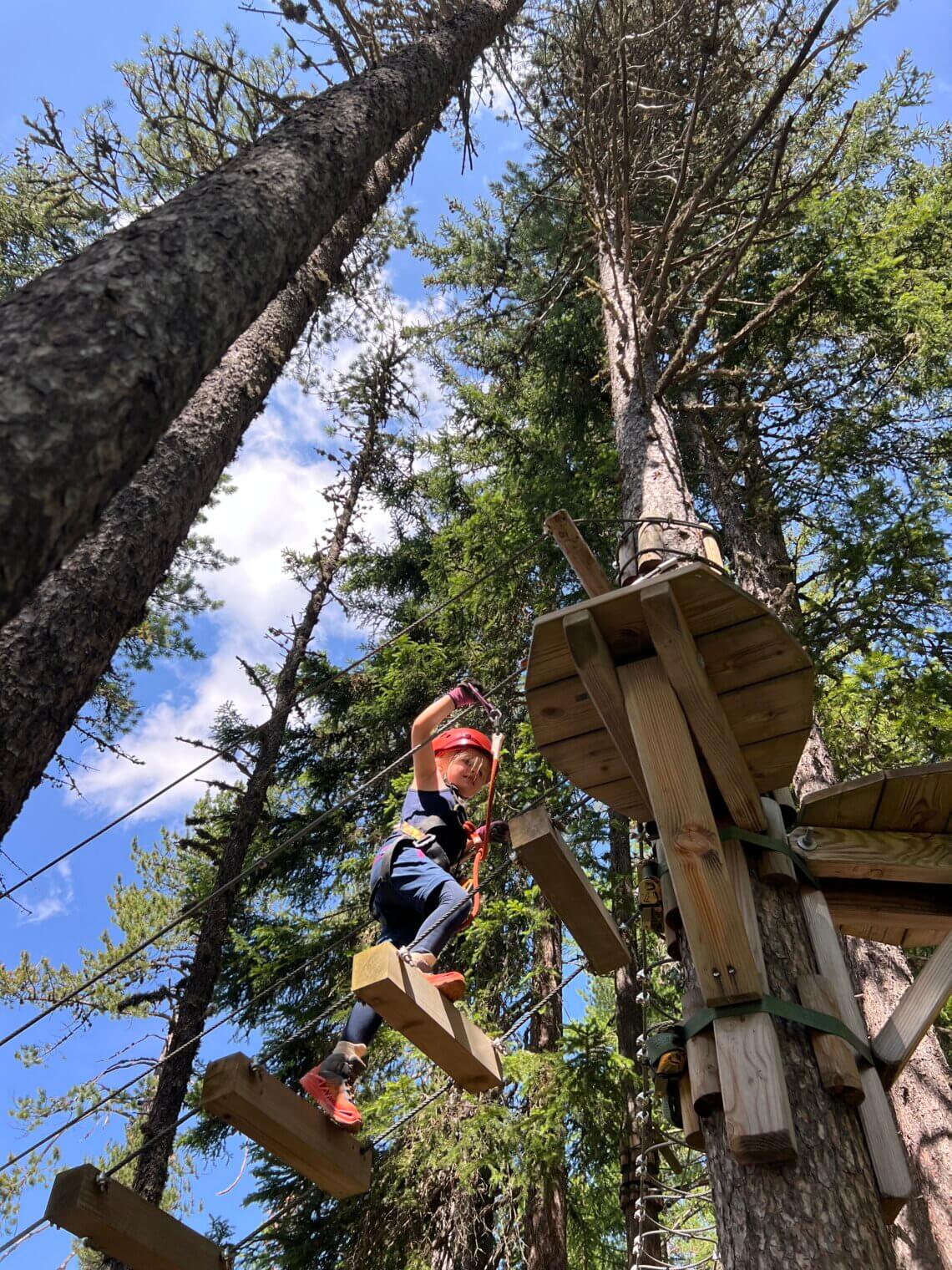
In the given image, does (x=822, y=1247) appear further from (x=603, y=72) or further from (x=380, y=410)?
(x=380, y=410)

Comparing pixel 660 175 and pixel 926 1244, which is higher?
pixel 660 175

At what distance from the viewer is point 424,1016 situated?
3.24 meters

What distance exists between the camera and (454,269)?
1239cm

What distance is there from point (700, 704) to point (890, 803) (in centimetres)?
85

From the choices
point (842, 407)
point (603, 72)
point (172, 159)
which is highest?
point (172, 159)

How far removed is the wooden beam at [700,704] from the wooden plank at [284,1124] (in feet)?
5.86

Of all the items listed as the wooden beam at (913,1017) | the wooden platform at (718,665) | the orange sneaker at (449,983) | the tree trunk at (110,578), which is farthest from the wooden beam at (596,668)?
the tree trunk at (110,578)

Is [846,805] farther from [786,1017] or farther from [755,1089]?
[755,1089]

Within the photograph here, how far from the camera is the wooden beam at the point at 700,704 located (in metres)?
2.74

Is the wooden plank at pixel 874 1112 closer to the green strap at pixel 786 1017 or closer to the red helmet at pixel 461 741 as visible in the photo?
the green strap at pixel 786 1017

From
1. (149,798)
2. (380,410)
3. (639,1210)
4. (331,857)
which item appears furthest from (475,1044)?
(380,410)

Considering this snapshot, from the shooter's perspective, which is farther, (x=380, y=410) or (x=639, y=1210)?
(x=380, y=410)

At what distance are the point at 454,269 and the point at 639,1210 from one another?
10.9 metres

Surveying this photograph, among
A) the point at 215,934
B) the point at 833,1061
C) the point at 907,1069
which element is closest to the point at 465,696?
the point at 833,1061
